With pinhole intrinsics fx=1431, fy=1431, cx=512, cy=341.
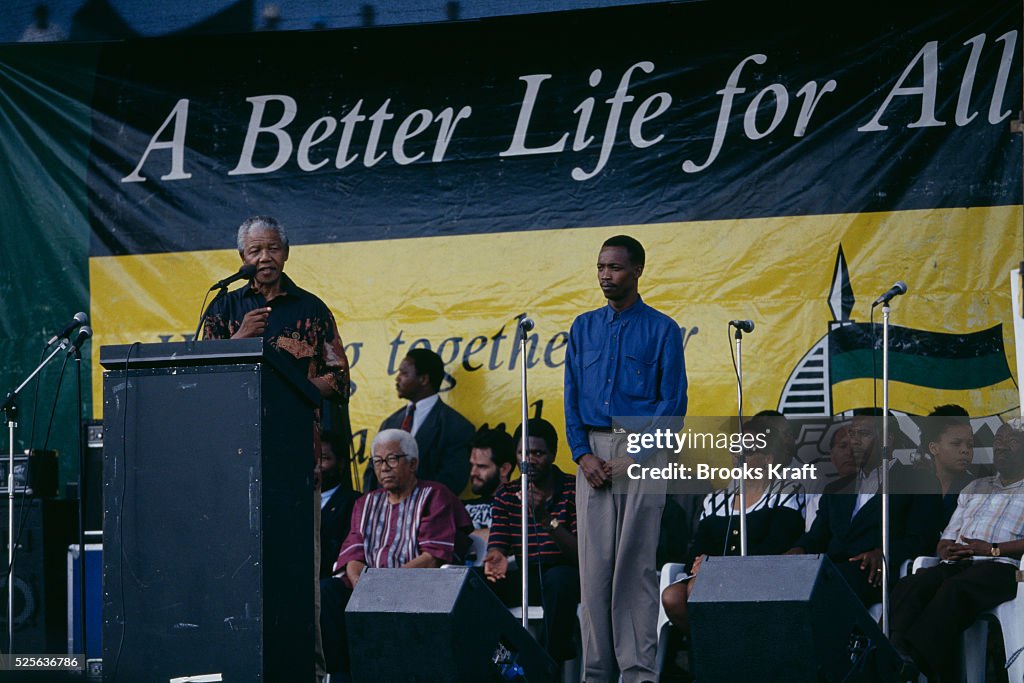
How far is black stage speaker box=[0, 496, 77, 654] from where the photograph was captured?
22.0 ft

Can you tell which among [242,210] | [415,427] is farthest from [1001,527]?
[242,210]

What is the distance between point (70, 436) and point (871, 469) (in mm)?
4091

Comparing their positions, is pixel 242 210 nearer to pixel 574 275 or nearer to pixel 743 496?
pixel 574 275

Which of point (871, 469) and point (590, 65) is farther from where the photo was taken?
point (590, 65)

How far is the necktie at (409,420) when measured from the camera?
7.34m

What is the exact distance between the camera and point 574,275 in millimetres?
7230

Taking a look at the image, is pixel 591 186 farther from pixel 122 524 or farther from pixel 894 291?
pixel 122 524

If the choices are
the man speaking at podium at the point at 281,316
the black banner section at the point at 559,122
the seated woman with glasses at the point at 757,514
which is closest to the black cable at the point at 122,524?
the man speaking at podium at the point at 281,316

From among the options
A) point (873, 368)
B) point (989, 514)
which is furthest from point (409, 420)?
point (989, 514)

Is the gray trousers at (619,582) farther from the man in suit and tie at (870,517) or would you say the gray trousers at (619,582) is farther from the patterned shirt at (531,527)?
the man in suit and tie at (870,517)

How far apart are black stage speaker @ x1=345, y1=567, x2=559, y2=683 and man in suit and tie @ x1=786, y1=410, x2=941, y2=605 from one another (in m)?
2.25

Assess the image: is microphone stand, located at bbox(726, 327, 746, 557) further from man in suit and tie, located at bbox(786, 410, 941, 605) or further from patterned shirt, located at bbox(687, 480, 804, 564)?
man in suit and tie, located at bbox(786, 410, 941, 605)

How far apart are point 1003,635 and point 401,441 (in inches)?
111

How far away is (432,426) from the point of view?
24.0 ft
